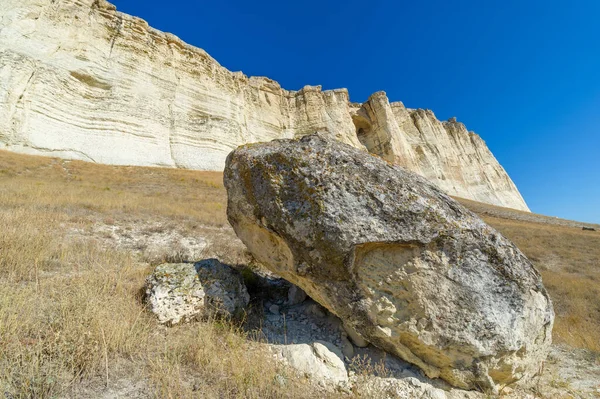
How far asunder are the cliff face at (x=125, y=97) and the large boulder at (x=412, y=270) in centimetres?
2307

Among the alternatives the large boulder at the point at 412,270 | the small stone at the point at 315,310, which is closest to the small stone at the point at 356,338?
the large boulder at the point at 412,270

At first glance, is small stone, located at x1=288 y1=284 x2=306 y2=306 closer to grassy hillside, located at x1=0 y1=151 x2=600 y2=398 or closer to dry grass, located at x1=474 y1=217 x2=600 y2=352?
grassy hillside, located at x1=0 y1=151 x2=600 y2=398

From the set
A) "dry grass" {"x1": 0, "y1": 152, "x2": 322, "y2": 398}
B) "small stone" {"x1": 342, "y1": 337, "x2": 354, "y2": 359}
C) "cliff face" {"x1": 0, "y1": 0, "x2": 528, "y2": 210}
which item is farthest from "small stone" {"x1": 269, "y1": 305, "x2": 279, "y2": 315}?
"cliff face" {"x1": 0, "y1": 0, "x2": 528, "y2": 210}

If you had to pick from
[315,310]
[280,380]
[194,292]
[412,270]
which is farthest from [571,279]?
[194,292]

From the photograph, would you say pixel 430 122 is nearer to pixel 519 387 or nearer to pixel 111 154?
pixel 111 154

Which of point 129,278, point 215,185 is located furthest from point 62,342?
point 215,185

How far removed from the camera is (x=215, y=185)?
1878cm

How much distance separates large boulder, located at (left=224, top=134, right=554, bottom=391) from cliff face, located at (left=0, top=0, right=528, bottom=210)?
23074 mm

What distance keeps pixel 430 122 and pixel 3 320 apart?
175 ft

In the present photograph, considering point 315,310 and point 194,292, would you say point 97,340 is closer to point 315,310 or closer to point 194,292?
point 194,292

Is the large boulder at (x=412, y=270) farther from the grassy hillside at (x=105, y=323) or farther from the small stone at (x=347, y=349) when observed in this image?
the grassy hillside at (x=105, y=323)

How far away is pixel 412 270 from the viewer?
104 inches

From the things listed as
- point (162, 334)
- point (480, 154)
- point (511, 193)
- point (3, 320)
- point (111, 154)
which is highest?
point (480, 154)

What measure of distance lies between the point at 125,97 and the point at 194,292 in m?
26.0
